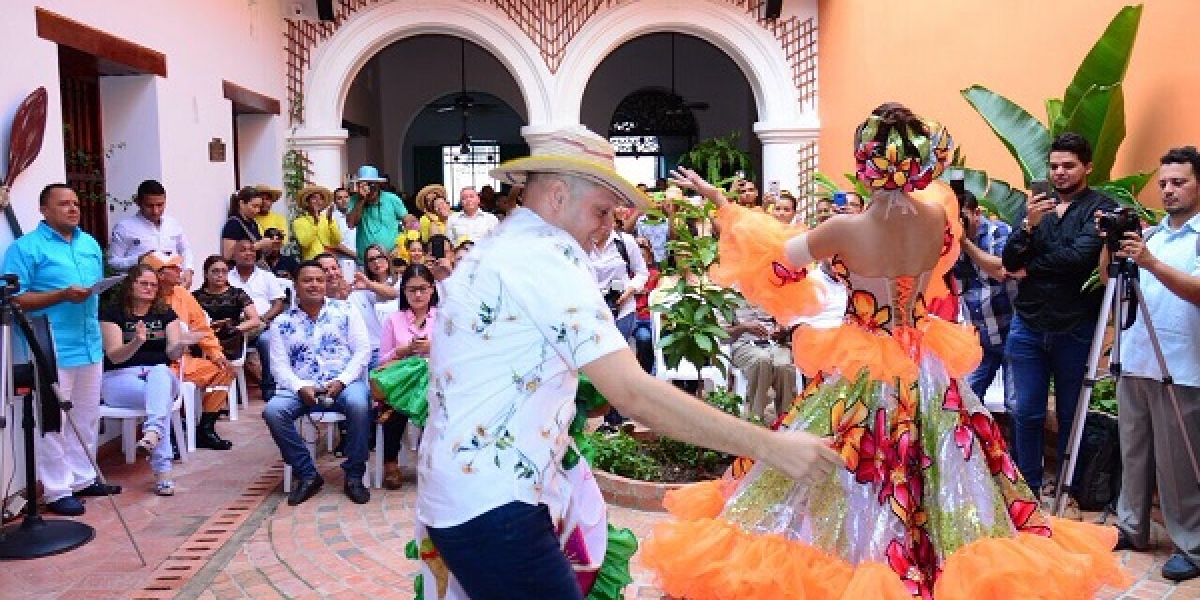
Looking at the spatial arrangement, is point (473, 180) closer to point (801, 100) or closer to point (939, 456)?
point (801, 100)

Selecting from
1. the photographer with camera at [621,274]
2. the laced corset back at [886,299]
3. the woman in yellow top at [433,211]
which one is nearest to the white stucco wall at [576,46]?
the woman in yellow top at [433,211]

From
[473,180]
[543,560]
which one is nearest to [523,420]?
[543,560]

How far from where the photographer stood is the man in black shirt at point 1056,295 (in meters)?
4.94

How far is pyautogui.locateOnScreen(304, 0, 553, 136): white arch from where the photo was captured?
1355cm

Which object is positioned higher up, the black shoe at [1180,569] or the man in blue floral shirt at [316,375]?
the man in blue floral shirt at [316,375]

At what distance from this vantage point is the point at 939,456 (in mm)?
3543

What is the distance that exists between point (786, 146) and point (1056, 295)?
932 cm

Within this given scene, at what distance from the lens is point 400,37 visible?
14.1m

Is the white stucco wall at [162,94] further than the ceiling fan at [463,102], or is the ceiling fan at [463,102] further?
the ceiling fan at [463,102]

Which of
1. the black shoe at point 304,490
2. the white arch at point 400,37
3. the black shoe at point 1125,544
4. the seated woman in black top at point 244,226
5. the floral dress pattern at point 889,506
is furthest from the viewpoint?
the white arch at point 400,37

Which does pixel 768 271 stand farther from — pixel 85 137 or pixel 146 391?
pixel 85 137

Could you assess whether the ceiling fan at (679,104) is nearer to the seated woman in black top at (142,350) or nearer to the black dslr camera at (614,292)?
the black dslr camera at (614,292)

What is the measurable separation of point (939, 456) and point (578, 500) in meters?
1.59

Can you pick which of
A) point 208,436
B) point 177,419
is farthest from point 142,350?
point 208,436
